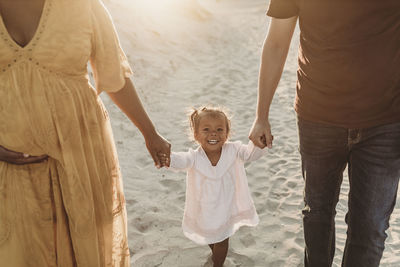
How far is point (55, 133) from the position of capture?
1.55 meters

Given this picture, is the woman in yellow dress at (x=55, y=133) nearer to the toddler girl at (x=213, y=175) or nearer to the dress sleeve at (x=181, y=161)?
the dress sleeve at (x=181, y=161)

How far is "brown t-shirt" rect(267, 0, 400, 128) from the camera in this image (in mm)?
1718

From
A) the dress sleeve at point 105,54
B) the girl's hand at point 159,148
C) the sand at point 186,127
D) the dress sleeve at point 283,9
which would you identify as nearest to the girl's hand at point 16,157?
the dress sleeve at point 105,54

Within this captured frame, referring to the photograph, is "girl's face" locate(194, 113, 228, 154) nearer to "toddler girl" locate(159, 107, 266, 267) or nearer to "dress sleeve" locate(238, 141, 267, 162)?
"toddler girl" locate(159, 107, 266, 267)

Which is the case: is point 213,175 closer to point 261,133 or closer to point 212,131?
point 212,131

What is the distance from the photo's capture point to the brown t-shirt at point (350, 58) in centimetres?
172

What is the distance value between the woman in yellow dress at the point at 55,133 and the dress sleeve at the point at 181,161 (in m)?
0.72

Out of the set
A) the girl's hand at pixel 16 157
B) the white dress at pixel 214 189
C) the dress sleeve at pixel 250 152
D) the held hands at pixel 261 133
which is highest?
the held hands at pixel 261 133

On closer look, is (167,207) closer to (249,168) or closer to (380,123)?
(249,168)

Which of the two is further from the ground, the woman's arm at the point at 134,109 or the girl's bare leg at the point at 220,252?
the woman's arm at the point at 134,109

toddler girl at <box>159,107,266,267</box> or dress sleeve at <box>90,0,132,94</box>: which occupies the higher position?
dress sleeve at <box>90,0,132,94</box>

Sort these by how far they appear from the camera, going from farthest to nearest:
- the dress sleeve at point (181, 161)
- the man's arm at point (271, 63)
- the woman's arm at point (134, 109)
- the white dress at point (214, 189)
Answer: the white dress at point (214, 189) → the dress sleeve at point (181, 161) → the man's arm at point (271, 63) → the woman's arm at point (134, 109)

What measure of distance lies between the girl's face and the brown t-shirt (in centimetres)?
72

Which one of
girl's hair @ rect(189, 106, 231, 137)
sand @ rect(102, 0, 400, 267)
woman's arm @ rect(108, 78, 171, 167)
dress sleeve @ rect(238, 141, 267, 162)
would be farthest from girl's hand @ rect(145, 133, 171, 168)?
sand @ rect(102, 0, 400, 267)
